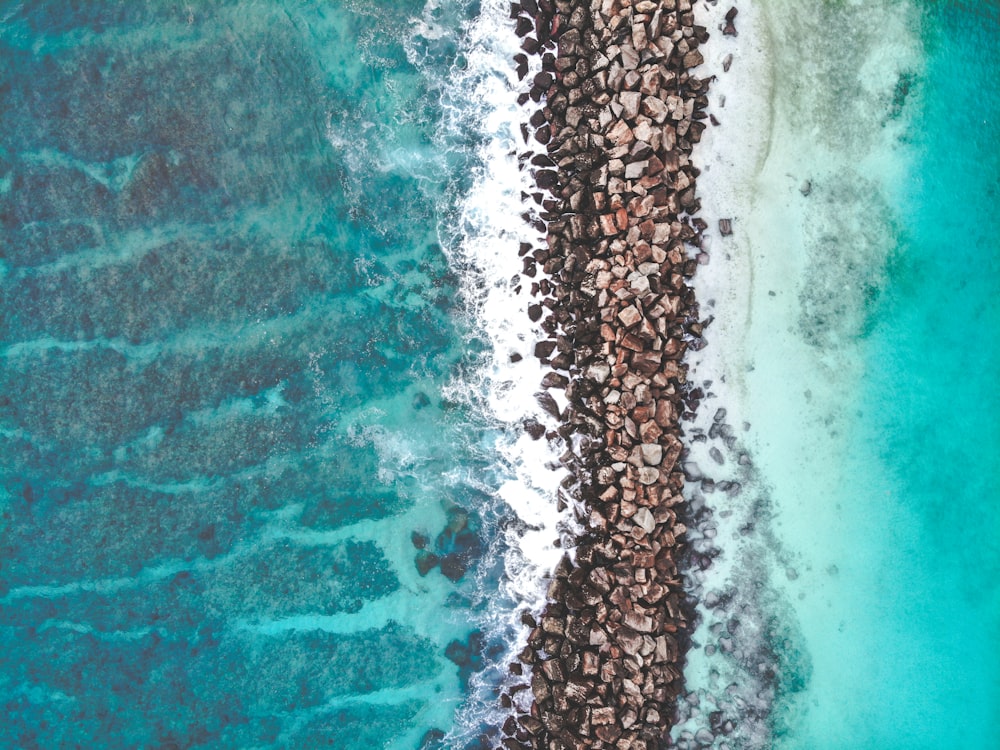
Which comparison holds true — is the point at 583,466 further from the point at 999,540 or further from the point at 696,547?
the point at 999,540

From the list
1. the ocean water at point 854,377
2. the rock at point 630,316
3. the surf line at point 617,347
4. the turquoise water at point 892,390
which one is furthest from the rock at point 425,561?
the turquoise water at point 892,390

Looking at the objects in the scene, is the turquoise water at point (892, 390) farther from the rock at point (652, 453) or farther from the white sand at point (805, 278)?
the rock at point (652, 453)

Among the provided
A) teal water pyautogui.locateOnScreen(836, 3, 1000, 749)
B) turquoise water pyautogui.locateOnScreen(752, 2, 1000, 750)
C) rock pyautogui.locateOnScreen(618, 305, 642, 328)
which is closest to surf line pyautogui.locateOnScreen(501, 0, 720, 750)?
rock pyautogui.locateOnScreen(618, 305, 642, 328)

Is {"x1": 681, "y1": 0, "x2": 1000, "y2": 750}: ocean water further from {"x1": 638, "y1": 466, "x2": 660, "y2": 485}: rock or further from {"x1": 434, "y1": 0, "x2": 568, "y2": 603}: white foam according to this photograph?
{"x1": 434, "y1": 0, "x2": 568, "y2": 603}: white foam

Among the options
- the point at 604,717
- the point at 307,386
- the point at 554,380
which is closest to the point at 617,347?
the point at 554,380

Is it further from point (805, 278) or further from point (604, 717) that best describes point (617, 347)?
point (604, 717)
